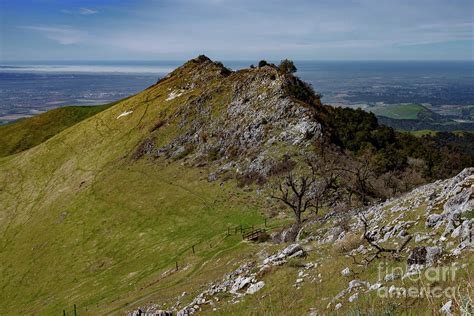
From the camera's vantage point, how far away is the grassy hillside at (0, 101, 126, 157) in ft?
403

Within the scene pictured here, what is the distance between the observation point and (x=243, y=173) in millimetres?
59969

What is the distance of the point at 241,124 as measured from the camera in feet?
227

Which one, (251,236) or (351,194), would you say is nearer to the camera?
(251,236)

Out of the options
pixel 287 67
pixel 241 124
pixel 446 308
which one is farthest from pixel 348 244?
pixel 287 67

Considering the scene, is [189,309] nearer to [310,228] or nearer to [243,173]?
[310,228]

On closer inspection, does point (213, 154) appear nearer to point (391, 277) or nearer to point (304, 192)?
point (304, 192)

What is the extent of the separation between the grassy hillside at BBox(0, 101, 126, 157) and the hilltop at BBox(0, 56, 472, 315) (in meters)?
36.9

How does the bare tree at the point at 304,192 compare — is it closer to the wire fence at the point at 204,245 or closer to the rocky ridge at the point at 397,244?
the wire fence at the point at 204,245

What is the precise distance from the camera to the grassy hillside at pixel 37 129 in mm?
122812

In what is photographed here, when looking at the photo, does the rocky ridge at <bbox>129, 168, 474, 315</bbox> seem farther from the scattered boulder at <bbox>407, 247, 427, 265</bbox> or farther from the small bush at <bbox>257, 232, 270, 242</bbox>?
the small bush at <bbox>257, 232, 270, 242</bbox>

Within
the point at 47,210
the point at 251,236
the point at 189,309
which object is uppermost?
the point at 189,309

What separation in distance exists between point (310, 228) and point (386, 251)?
16140 mm

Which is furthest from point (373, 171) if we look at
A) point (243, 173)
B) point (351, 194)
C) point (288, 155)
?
point (243, 173)

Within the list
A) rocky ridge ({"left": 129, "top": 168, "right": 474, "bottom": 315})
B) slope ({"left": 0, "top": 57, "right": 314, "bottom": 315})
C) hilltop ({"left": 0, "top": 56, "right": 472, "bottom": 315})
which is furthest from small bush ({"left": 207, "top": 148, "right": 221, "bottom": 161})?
rocky ridge ({"left": 129, "top": 168, "right": 474, "bottom": 315})
